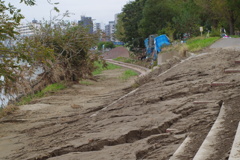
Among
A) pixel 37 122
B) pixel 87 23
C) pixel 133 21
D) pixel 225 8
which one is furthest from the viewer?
pixel 133 21

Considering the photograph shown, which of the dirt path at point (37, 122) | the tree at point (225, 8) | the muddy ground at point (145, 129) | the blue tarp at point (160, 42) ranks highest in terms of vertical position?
the tree at point (225, 8)

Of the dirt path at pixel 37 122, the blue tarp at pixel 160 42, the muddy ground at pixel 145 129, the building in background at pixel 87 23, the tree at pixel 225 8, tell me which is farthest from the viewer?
the tree at pixel 225 8

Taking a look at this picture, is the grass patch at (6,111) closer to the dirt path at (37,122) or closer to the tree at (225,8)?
the dirt path at (37,122)

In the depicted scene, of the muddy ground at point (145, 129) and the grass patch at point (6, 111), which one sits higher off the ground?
the muddy ground at point (145, 129)

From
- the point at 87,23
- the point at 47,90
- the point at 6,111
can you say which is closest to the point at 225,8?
the point at 87,23

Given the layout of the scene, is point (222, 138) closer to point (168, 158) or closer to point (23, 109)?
point (168, 158)

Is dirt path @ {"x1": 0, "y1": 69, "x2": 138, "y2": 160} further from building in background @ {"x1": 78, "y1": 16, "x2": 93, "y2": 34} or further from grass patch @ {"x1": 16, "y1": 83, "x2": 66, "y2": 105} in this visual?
building in background @ {"x1": 78, "y1": 16, "x2": 93, "y2": 34}

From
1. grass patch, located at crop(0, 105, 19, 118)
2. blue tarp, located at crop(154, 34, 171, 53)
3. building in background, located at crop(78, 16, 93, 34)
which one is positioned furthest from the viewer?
blue tarp, located at crop(154, 34, 171, 53)

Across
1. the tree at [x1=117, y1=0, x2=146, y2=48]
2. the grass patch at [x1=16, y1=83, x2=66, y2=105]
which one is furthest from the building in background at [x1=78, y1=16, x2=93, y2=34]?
the tree at [x1=117, y1=0, x2=146, y2=48]

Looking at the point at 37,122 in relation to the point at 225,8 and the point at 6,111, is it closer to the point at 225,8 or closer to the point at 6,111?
the point at 6,111

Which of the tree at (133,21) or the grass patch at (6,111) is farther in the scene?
the tree at (133,21)

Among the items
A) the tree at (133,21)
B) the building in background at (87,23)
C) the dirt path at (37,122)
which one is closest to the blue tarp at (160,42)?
the building in background at (87,23)

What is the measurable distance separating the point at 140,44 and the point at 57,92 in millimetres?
33773

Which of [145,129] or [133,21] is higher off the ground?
[133,21]
